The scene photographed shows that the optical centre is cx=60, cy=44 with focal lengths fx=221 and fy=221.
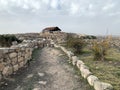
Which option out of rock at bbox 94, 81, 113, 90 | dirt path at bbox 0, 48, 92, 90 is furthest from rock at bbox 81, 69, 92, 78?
rock at bbox 94, 81, 113, 90

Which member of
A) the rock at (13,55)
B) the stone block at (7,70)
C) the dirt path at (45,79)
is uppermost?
the rock at (13,55)

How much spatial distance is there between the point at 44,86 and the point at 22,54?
2.82 meters

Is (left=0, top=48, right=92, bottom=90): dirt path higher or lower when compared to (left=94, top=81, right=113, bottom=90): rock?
lower

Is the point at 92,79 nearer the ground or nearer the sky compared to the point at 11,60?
nearer the ground

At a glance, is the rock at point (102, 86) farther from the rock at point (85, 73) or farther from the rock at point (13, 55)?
the rock at point (13, 55)

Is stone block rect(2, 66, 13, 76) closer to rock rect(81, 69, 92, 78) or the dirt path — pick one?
the dirt path

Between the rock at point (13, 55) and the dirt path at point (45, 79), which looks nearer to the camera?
Answer: the dirt path at point (45, 79)

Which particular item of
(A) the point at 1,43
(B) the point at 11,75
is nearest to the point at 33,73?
(B) the point at 11,75

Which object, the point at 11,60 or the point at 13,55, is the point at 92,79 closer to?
the point at 11,60

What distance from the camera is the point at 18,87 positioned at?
7211mm

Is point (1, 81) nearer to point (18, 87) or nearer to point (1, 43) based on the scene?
point (18, 87)

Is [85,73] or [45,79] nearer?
[85,73]

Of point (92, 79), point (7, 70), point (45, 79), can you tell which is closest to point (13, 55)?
point (7, 70)

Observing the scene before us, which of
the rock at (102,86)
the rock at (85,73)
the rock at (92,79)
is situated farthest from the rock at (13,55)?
the rock at (102,86)
